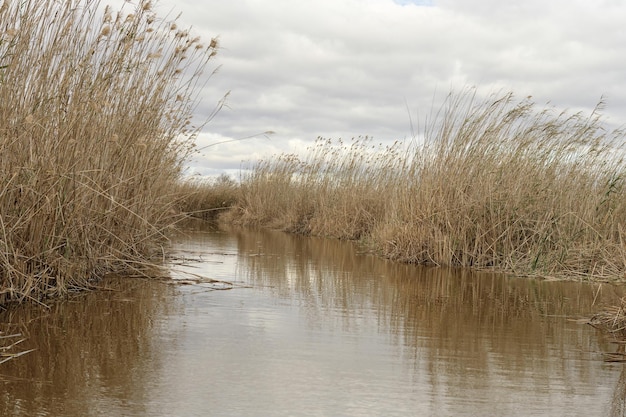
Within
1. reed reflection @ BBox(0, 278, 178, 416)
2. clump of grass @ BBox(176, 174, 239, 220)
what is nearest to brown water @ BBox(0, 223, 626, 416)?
reed reflection @ BBox(0, 278, 178, 416)

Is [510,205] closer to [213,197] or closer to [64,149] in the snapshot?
[64,149]

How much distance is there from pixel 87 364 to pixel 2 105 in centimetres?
161

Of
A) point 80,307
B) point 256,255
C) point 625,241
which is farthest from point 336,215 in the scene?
point 80,307

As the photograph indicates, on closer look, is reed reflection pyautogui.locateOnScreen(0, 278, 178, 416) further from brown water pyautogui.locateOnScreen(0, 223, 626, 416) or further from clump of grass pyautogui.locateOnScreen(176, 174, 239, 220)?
clump of grass pyautogui.locateOnScreen(176, 174, 239, 220)

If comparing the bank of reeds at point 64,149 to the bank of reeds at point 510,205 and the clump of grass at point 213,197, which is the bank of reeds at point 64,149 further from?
the clump of grass at point 213,197

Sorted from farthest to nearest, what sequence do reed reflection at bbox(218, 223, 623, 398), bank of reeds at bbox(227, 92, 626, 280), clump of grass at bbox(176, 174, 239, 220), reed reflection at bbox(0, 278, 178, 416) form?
1. clump of grass at bbox(176, 174, 239, 220)
2. bank of reeds at bbox(227, 92, 626, 280)
3. reed reflection at bbox(218, 223, 623, 398)
4. reed reflection at bbox(0, 278, 178, 416)

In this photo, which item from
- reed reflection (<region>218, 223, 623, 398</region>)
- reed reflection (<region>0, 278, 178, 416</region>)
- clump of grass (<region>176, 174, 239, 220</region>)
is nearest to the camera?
reed reflection (<region>0, 278, 178, 416</region>)

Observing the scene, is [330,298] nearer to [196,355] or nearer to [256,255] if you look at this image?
[196,355]

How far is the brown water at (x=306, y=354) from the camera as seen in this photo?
1795 mm

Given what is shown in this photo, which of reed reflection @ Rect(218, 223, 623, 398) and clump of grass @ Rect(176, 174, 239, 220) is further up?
clump of grass @ Rect(176, 174, 239, 220)

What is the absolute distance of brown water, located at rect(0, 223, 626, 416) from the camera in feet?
5.89

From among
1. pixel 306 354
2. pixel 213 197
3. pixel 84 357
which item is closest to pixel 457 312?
pixel 306 354

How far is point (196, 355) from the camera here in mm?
2256

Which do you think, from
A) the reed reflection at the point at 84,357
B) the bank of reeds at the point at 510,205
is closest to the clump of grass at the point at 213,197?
the bank of reeds at the point at 510,205
